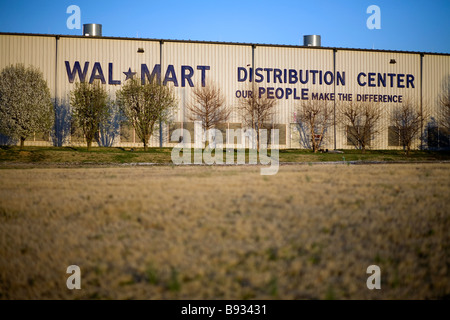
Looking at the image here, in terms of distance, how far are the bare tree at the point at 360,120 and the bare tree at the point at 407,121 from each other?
211 centimetres

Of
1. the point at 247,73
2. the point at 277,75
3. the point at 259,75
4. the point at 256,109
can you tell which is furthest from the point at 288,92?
the point at 256,109

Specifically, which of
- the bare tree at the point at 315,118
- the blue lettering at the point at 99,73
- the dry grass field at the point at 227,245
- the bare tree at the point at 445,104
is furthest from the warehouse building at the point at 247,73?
the dry grass field at the point at 227,245

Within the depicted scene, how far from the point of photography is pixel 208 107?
111 ft

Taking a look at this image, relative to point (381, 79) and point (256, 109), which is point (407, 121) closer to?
point (381, 79)

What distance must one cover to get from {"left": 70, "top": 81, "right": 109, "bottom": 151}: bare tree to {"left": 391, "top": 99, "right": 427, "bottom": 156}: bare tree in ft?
98.6

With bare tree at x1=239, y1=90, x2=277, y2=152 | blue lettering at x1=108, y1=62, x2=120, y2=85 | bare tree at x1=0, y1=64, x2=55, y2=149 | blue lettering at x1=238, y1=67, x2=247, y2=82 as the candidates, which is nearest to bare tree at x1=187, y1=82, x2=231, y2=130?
bare tree at x1=239, y1=90, x2=277, y2=152

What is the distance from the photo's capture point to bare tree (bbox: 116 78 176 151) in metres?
31.6

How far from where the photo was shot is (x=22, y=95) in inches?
1161

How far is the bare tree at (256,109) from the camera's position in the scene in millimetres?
33562

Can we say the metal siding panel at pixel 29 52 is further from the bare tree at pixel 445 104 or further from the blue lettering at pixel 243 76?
the bare tree at pixel 445 104
